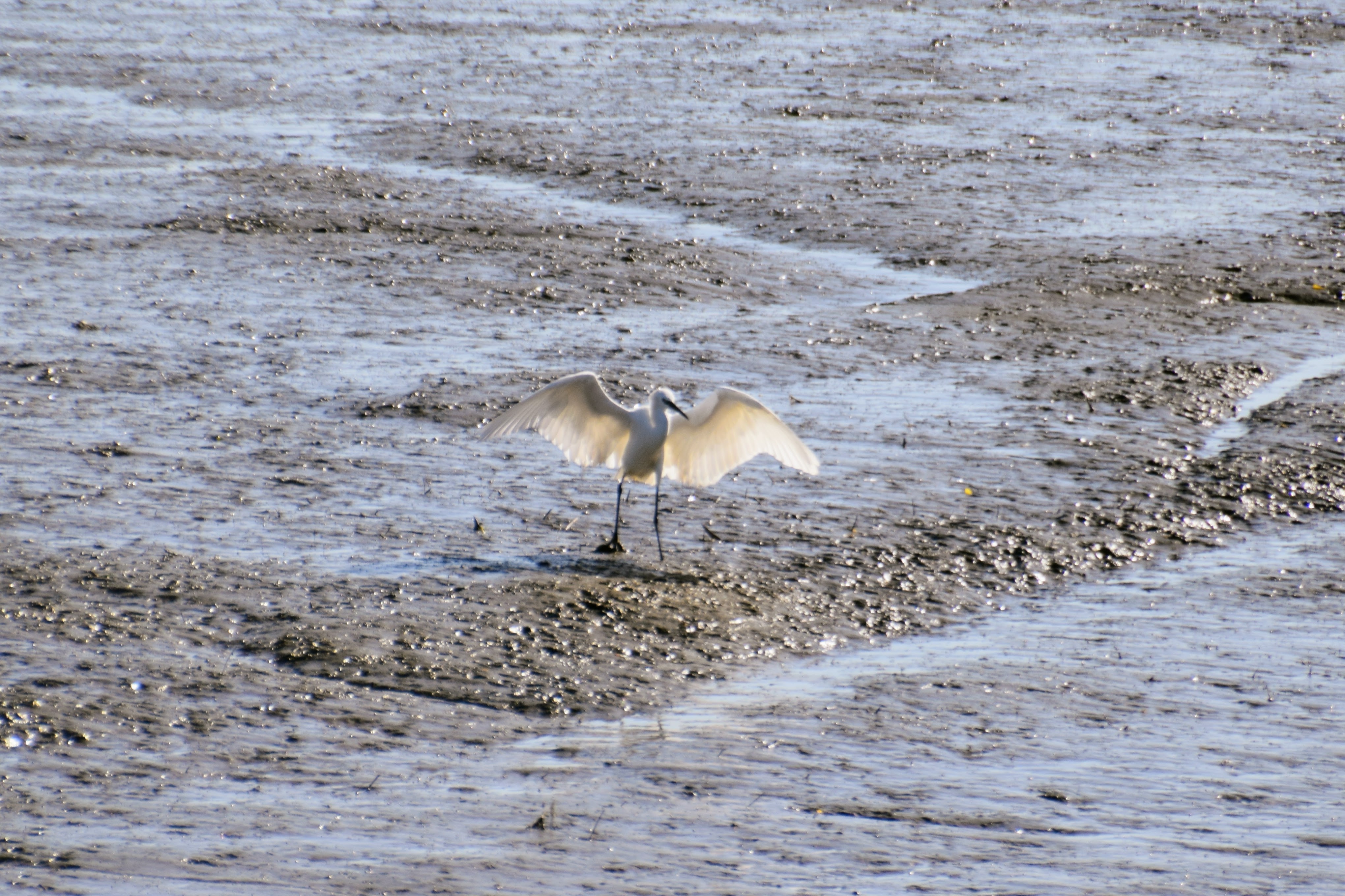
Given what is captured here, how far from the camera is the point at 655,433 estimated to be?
24.0 ft

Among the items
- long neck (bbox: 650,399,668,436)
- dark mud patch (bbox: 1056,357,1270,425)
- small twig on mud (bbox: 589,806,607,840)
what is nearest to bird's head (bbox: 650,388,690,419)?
long neck (bbox: 650,399,668,436)

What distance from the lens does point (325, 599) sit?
641 centimetres

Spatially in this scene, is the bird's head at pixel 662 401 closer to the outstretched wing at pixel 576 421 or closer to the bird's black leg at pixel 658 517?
the outstretched wing at pixel 576 421

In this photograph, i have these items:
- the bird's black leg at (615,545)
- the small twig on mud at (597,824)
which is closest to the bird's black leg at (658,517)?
the bird's black leg at (615,545)

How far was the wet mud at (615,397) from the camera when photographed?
5273 mm

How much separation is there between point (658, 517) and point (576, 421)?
0.55 meters

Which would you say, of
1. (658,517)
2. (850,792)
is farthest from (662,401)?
(850,792)

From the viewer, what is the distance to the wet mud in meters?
5.27

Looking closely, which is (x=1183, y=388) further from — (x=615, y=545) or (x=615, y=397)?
(x=615, y=545)

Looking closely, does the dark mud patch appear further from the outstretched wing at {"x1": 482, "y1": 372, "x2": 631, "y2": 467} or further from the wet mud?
the outstretched wing at {"x1": 482, "y1": 372, "x2": 631, "y2": 467}

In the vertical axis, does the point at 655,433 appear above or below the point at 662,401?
below

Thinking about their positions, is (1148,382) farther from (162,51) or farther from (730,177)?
(162,51)

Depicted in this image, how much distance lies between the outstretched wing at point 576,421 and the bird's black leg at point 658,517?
0.20 meters

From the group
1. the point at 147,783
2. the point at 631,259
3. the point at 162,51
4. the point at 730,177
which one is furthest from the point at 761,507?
the point at 162,51
